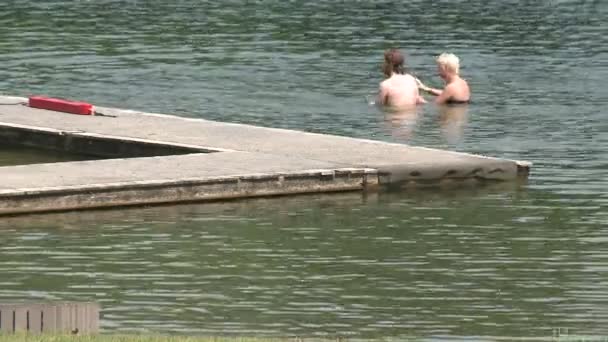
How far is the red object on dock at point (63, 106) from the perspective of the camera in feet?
93.8

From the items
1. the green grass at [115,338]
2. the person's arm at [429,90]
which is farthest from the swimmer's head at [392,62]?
the green grass at [115,338]

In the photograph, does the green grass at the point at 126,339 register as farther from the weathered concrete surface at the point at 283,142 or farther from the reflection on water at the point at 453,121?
the reflection on water at the point at 453,121

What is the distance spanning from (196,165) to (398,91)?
8.85 m

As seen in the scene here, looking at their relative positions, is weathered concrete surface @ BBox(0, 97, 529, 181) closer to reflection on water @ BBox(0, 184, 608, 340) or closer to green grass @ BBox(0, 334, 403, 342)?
reflection on water @ BBox(0, 184, 608, 340)

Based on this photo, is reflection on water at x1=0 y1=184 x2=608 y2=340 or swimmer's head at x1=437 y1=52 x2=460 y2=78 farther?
swimmer's head at x1=437 y1=52 x2=460 y2=78

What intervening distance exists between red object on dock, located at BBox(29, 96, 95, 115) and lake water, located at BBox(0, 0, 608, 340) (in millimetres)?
2510

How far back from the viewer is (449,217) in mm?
22000

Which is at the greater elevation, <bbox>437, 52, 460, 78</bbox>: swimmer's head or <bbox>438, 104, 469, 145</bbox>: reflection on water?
<bbox>437, 52, 460, 78</bbox>: swimmer's head

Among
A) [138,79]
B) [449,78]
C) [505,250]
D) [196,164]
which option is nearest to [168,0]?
[138,79]

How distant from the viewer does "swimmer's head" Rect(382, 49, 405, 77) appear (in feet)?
104

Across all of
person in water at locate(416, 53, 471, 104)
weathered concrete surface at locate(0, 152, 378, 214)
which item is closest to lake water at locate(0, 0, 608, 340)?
weathered concrete surface at locate(0, 152, 378, 214)

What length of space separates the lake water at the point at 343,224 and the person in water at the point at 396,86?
35cm

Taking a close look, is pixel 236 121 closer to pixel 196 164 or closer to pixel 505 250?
pixel 196 164

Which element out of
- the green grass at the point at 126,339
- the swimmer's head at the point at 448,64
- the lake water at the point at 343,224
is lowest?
the green grass at the point at 126,339
